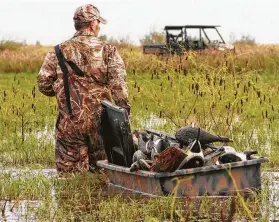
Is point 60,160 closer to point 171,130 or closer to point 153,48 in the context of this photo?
point 171,130

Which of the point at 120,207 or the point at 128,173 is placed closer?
the point at 120,207

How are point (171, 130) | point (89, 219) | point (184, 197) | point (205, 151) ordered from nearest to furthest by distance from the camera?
point (89, 219), point (184, 197), point (205, 151), point (171, 130)

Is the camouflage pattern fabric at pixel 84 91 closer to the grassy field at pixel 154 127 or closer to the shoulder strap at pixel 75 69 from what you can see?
the shoulder strap at pixel 75 69

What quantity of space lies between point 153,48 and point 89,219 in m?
32.1

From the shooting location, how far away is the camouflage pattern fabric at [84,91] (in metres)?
10.7

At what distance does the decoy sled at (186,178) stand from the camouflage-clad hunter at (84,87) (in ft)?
2.57

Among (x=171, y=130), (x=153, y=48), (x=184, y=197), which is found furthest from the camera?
(x=153, y=48)

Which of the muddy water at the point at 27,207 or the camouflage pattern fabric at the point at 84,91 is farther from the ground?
the camouflage pattern fabric at the point at 84,91

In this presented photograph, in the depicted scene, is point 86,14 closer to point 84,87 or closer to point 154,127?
point 84,87

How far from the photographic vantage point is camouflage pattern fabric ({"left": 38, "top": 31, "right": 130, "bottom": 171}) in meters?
10.7

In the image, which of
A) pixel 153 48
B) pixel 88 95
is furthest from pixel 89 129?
pixel 153 48

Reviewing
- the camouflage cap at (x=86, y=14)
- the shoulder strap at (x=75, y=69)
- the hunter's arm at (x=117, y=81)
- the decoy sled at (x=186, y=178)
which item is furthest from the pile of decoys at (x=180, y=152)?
the camouflage cap at (x=86, y=14)

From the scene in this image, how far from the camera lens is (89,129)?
35.2 feet

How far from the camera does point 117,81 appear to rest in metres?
10.7
